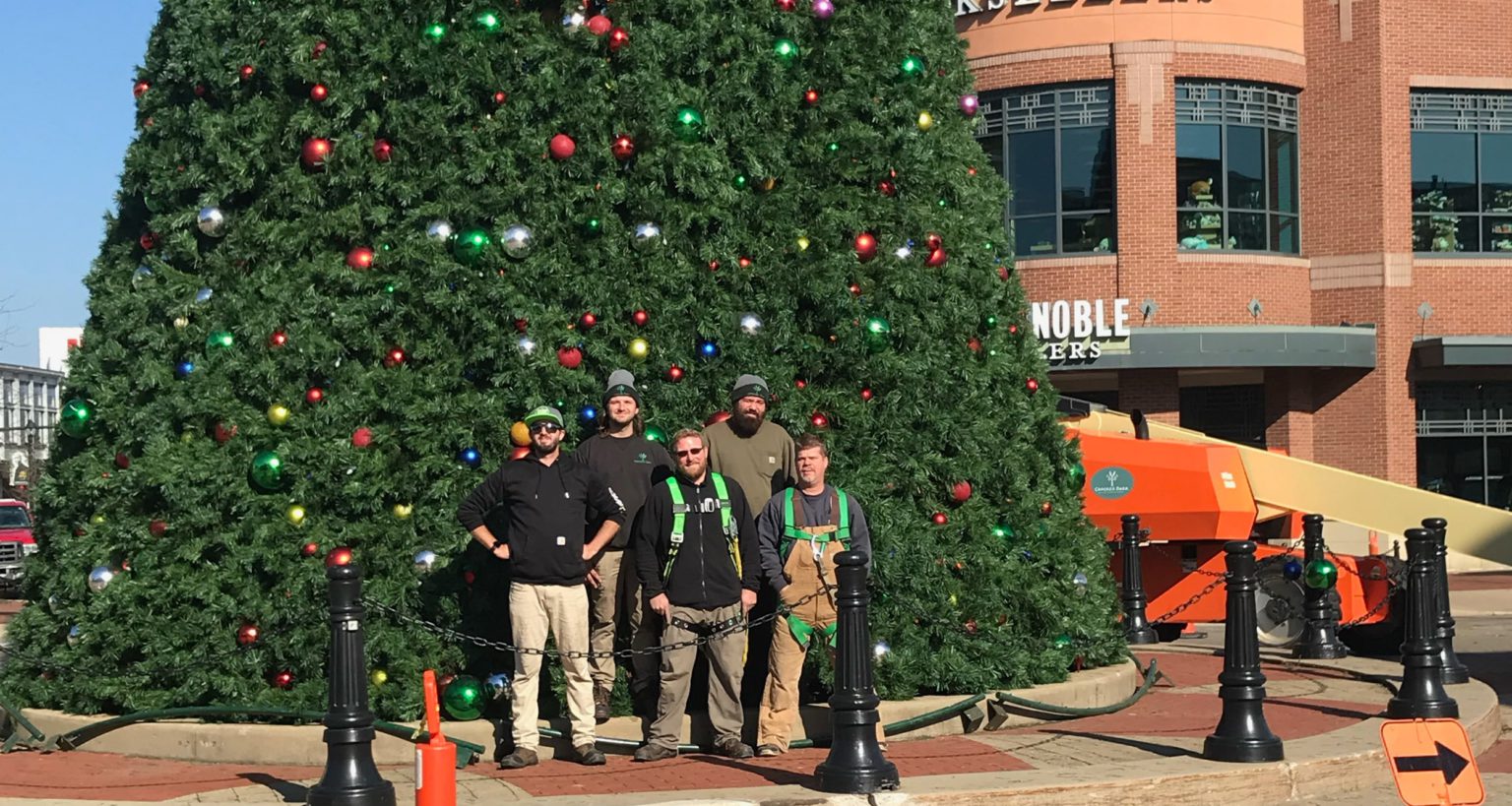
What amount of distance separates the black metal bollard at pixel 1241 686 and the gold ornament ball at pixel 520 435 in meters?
3.78

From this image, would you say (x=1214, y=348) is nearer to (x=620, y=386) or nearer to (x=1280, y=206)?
(x=1280, y=206)

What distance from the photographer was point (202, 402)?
9461 mm

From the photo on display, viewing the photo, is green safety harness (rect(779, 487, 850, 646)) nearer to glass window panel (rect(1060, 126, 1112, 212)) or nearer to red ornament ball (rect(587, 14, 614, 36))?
red ornament ball (rect(587, 14, 614, 36))

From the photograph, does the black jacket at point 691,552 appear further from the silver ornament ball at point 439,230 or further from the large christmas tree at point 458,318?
the silver ornament ball at point 439,230

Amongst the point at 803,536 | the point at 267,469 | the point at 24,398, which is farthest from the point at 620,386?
the point at 24,398

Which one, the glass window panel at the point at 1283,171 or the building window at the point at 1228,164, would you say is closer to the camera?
the building window at the point at 1228,164

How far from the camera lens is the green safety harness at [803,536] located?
8.88 metres

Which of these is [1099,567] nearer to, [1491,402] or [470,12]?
[470,12]

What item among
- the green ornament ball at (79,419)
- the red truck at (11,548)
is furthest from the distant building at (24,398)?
the green ornament ball at (79,419)

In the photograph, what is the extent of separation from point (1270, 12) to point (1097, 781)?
23.5 m

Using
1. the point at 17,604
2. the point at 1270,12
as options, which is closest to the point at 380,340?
the point at 17,604

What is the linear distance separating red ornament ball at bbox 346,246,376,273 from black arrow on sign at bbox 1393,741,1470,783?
5.95 metres

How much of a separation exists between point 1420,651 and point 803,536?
4.18 meters

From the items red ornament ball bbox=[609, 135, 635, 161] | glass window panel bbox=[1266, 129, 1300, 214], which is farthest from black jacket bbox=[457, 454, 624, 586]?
glass window panel bbox=[1266, 129, 1300, 214]
